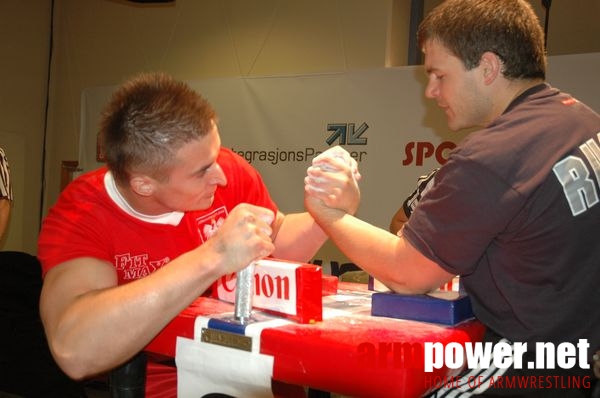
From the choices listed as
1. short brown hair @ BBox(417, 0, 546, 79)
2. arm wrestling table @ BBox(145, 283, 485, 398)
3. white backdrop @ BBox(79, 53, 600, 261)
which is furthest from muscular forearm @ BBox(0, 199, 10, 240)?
short brown hair @ BBox(417, 0, 546, 79)

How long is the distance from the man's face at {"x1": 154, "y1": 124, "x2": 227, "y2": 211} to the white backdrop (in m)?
2.32

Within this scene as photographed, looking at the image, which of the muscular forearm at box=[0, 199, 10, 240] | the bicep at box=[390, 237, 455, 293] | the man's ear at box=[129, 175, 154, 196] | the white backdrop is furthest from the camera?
the white backdrop

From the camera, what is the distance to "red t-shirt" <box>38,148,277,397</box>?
4.77 feet

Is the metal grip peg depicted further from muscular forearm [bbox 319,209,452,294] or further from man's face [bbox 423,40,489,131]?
man's face [bbox 423,40,489,131]

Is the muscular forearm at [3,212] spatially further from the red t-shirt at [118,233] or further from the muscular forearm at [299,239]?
the muscular forearm at [299,239]

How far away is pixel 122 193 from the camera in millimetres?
1625

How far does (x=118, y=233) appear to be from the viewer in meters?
1.59

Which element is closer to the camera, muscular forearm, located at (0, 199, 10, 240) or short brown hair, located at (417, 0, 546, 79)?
short brown hair, located at (417, 0, 546, 79)

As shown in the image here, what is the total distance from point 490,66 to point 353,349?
89 centimetres

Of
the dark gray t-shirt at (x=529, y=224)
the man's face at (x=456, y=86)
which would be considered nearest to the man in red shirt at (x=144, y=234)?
the dark gray t-shirt at (x=529, y=224)

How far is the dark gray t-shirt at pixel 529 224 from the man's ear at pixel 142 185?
759 mm

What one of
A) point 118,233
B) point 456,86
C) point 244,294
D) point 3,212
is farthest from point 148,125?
point 3,212

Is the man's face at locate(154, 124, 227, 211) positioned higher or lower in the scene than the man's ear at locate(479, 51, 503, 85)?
lower

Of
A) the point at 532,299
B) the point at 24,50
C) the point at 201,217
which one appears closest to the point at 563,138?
the point at 532,299
